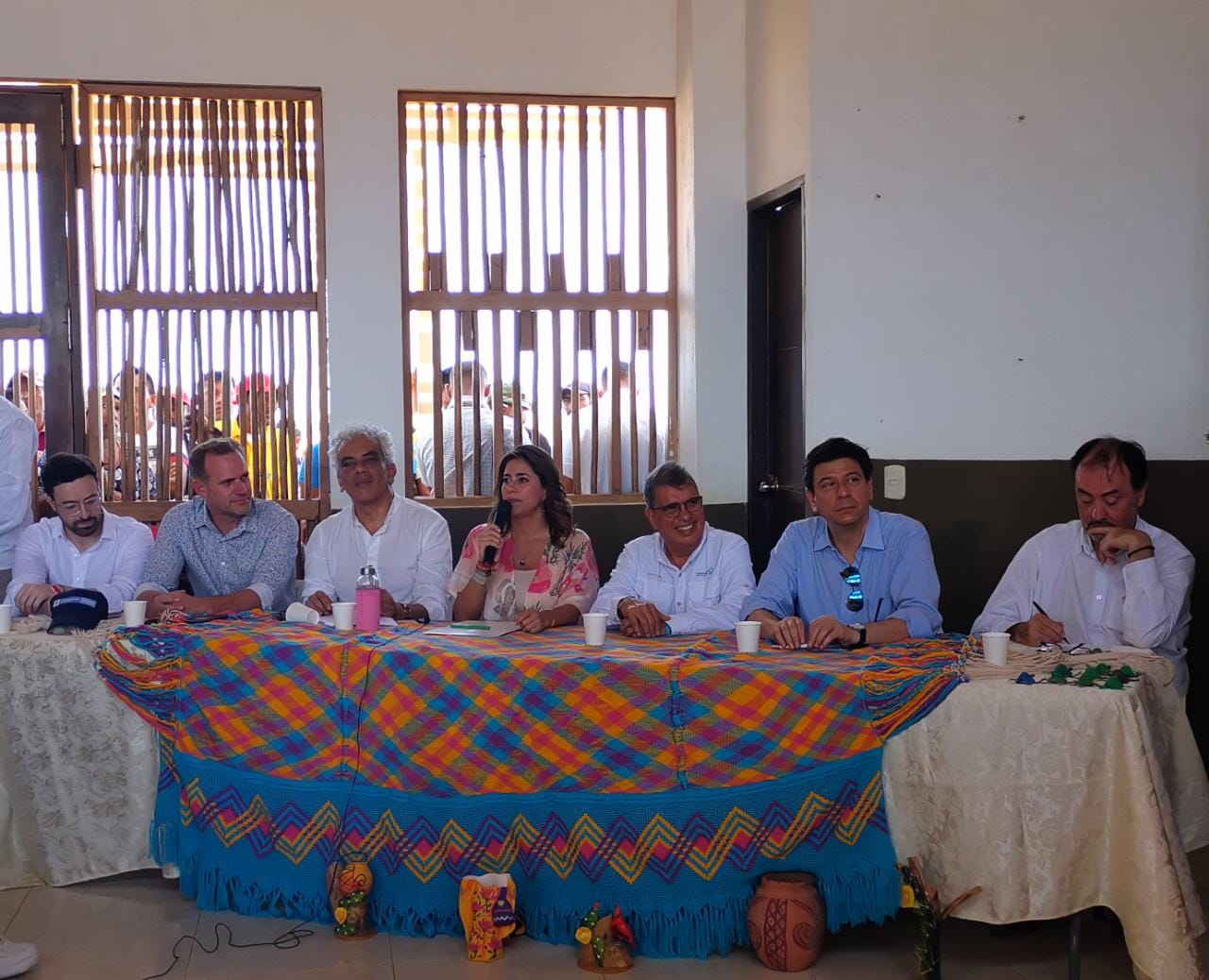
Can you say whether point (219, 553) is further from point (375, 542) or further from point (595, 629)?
point (595, 629)

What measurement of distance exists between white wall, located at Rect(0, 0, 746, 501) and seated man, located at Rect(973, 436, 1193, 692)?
186cm

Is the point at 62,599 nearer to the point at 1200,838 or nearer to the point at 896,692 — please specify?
the point at 896,692

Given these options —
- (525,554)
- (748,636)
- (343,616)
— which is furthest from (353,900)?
(525,554)

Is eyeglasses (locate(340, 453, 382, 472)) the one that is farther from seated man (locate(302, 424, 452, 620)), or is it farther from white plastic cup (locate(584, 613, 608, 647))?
white plastic cup (locate(584, 613, 608, 647))

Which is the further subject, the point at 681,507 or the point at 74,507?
the point at 74,507

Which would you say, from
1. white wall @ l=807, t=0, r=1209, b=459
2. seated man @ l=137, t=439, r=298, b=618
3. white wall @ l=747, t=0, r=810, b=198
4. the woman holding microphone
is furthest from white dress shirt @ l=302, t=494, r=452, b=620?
white wall @ l=747, t=0, r=810, b=198

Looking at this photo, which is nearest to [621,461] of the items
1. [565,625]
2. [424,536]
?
[424,536]

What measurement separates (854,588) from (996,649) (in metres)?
0.64

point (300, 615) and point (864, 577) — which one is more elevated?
point (864, 577)

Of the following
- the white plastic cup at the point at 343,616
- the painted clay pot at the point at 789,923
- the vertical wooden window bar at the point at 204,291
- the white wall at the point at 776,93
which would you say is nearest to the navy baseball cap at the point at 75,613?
the white plastic cup at the point at 343,616

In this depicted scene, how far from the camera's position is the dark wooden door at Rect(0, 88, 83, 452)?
5.34 metres

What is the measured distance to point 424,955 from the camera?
10.8 ft

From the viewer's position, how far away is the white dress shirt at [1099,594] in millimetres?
3488

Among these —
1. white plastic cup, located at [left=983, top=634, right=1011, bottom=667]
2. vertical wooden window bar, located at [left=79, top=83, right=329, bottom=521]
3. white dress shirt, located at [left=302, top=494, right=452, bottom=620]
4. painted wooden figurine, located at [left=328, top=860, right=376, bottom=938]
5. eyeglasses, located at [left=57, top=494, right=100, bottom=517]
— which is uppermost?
vertical wooden window bar, located at [left=79, top=83, right=329, bottom=521]
